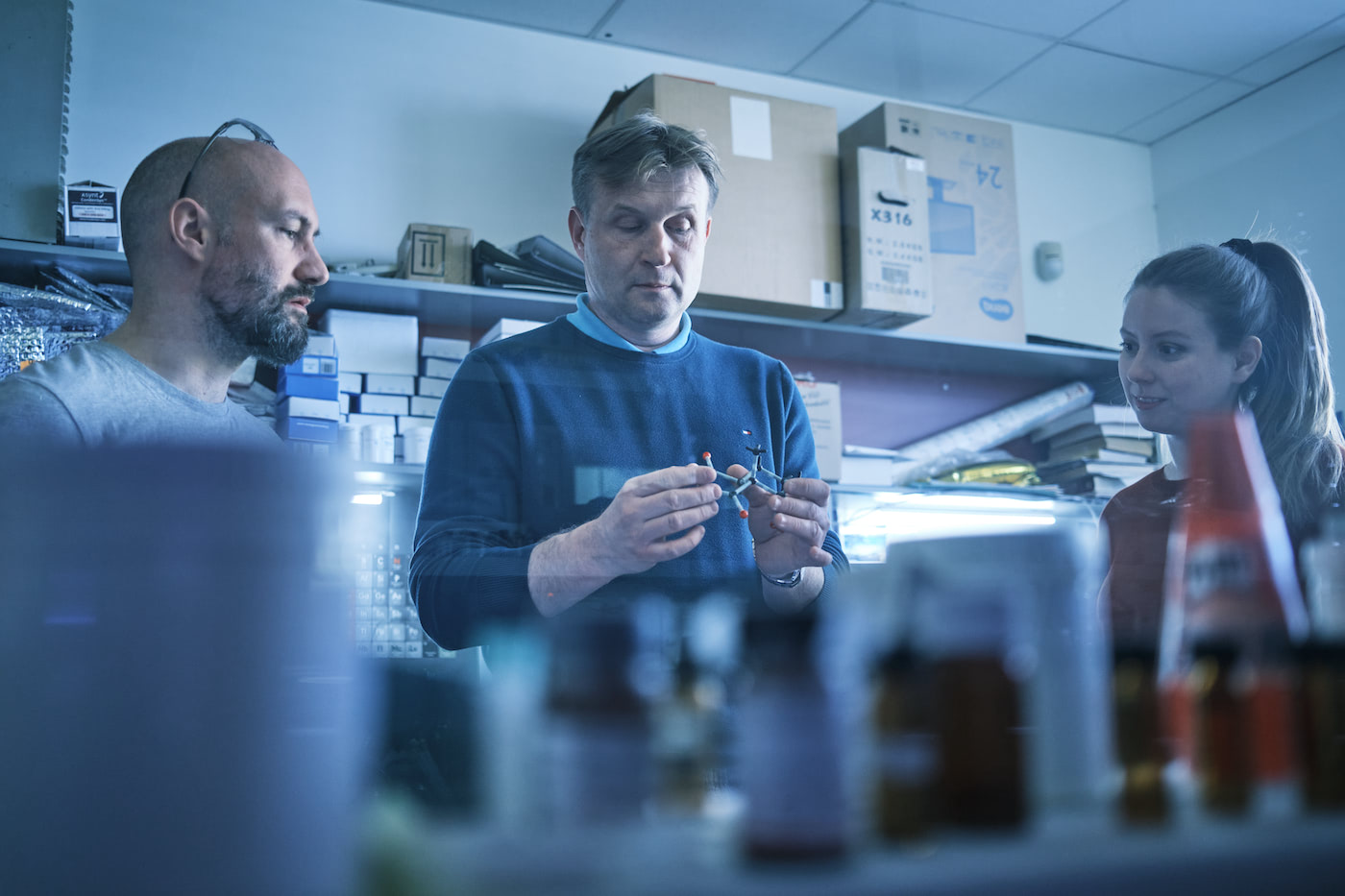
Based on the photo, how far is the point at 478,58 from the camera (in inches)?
89.2

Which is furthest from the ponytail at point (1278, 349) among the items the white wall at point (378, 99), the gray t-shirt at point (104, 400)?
the white wall at point (378, 99)

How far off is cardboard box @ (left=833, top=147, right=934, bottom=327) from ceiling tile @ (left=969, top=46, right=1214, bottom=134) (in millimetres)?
402

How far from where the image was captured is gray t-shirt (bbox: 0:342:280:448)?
0.99m

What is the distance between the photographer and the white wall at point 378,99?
6.48ft

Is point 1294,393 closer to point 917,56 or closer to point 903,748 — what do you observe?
point 903,748

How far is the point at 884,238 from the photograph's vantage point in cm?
238

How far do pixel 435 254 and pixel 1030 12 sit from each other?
1.50 metres

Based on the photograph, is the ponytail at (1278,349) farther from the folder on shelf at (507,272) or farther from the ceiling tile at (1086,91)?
the ceiling tile at (1086,91)

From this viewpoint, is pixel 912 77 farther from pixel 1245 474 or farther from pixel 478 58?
pixel 1245 474

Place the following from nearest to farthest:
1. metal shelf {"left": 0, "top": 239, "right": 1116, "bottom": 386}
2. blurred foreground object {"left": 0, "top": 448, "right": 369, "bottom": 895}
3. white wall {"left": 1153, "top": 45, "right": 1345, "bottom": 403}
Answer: blurred foreground object {"left": 0, "top": 448, "right": 369, "bottom": 895} < white wall {"left": 1153, "top": 45, "right": 1345, "bottom": 403} < metal shelf {"left": 0, "top": 239, "right": 1116, "bottom": 386}

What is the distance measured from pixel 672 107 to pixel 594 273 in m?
0.94

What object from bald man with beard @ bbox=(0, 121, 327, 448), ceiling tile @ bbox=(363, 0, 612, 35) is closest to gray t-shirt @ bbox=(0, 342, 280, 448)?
bald man with beard @ bbox=(0, 121, 327, 448)

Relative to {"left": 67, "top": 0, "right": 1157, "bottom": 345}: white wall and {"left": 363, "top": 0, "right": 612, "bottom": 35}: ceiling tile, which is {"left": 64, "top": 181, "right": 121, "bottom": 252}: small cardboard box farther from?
{"left": 363, "top": 0, "right": 612, "bottom": 35}: ceiling tile

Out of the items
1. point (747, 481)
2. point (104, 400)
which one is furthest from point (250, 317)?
point (747, 481)
